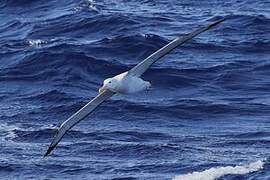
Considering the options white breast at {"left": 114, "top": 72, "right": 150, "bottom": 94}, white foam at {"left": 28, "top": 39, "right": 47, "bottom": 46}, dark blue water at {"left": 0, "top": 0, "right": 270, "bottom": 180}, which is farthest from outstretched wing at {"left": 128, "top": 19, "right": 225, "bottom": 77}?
white foam at {"left": 28, "top": 39, "right": 47, "bottom": 46}

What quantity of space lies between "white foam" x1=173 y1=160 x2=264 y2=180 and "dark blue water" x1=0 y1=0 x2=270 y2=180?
10.5 inches

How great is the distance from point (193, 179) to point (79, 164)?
153 inches

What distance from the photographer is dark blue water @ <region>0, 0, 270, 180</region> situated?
114ft

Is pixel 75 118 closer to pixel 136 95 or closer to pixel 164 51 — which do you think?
pixel 164 51

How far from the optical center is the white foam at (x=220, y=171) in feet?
107

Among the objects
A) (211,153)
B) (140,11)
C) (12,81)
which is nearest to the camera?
(211,153)

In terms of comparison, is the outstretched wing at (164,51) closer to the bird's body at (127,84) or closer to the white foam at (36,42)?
the bird's body at (127,84)

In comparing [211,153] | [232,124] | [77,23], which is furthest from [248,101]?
[77,23]

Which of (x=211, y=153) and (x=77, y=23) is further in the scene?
(x=77, y=23)

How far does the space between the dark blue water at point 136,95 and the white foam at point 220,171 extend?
0.27 metres

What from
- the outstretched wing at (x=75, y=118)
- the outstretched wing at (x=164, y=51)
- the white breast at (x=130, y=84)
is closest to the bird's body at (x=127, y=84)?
the white breast at (x=130, y=84)

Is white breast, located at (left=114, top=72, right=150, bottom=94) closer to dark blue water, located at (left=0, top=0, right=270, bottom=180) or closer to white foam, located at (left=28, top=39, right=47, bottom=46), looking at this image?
dark blue water, located at (left=0, top=0, right=270, bottom=180)

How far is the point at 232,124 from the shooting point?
37.5m

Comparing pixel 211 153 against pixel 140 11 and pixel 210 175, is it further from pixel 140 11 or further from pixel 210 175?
pixel 140 11
